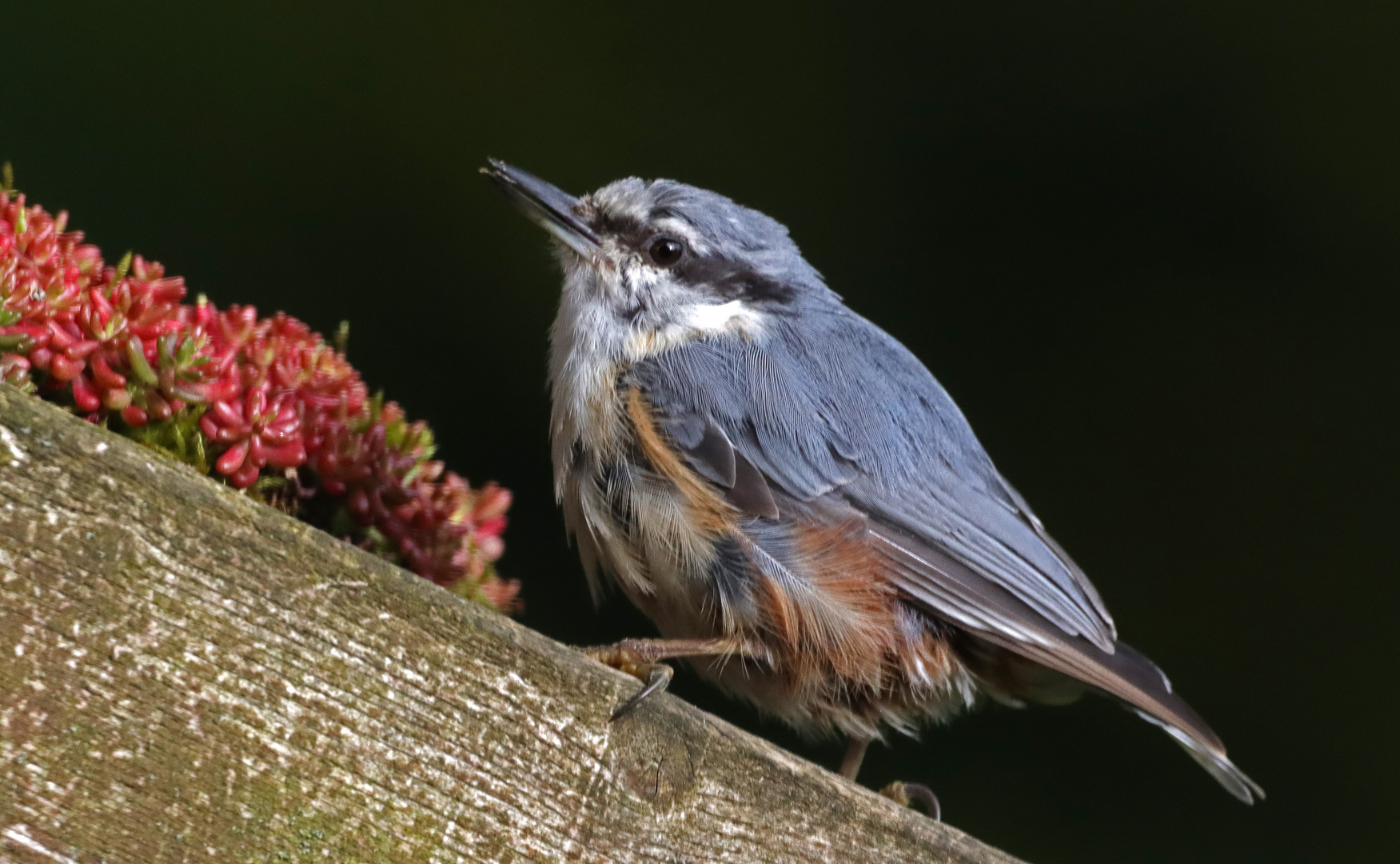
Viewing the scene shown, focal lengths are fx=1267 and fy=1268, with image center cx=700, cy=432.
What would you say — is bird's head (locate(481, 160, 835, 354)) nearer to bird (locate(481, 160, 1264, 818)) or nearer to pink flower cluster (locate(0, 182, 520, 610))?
bird (locate(481, 160, 1264, 818))

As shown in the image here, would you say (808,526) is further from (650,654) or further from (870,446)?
(650,654)

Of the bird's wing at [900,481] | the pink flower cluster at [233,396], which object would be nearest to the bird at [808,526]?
the bird's wing at [900,481]

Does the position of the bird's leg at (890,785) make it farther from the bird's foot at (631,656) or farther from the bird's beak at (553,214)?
the bird's beak at (553,214)

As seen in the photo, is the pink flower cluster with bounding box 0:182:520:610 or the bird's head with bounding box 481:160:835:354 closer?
the pink flower cluster with bounding box 0:182:520:610

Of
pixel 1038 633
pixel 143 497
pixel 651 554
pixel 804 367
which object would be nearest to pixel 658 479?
pixel 651 554

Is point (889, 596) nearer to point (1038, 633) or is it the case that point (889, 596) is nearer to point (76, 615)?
point (1038, 633)

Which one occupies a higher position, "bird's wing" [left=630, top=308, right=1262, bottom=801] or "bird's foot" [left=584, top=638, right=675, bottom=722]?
"bird's wing" [left=630, top=308, right=1262, bottom=801]

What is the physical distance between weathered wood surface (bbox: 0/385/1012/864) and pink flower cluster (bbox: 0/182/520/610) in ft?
1.11

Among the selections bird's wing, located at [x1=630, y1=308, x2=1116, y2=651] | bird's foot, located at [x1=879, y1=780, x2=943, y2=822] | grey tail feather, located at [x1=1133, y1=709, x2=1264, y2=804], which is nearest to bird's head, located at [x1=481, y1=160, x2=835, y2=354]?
bird's wing, located at [x1=630, y1=308, x2=1116, y2=651]

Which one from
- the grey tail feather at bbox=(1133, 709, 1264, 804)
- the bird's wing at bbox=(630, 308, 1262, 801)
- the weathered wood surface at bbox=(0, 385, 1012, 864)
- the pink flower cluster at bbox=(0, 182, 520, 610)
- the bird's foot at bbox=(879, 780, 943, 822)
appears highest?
the bird's wing at bbox=(630, 308, 1262, 801)

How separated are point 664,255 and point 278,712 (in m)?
1.47

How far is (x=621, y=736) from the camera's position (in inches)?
42.1

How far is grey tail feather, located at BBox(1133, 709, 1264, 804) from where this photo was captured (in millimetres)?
1869

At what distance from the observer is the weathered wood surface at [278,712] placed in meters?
0.84
